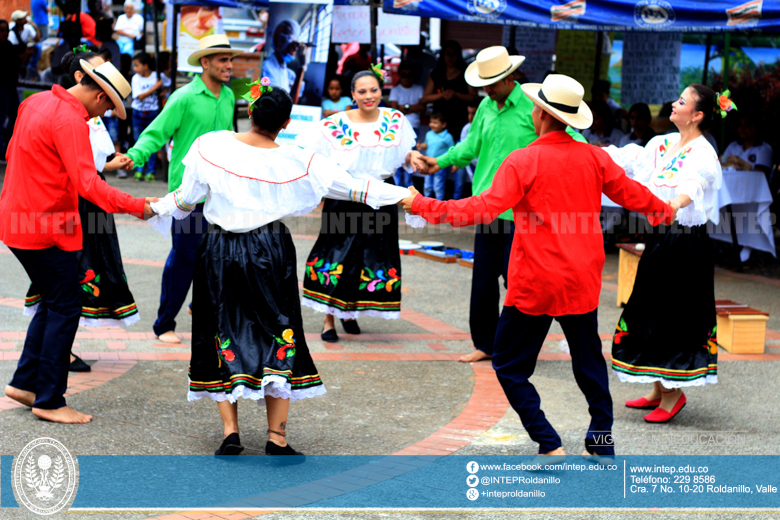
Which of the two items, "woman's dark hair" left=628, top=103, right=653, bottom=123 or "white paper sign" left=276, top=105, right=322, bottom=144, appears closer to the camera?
"woman's dark hair" left=628, top=103, right=653, bottom=123

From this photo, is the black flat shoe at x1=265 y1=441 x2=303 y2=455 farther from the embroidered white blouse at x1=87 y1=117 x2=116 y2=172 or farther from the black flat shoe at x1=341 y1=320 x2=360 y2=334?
the black flat shoe at x1=341 y1=320 x2=360 y2=334

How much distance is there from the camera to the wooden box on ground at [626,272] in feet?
24.2

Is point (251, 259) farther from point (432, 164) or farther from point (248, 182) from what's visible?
point (432, 164)

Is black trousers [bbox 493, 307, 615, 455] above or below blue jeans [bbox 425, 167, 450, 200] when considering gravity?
above

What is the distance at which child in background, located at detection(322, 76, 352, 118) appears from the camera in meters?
11.8

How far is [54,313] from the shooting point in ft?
15.0

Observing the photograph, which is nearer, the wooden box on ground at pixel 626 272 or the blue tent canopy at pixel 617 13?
the wooden box on ground at pixel 626 272

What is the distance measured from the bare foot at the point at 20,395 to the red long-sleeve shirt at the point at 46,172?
79 centimetres

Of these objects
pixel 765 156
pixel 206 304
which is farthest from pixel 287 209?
pixel 765 156

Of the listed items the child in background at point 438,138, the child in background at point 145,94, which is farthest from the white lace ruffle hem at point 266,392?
the child in background at point 145,94

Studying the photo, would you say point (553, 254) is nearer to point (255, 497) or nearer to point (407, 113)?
point (255, 497)

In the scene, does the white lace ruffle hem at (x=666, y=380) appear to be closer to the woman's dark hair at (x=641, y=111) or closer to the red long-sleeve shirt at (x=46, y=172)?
the red long-sleeve shirt at (x=46, y=172)

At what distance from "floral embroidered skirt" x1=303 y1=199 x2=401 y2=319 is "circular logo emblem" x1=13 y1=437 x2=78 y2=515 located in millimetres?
2513

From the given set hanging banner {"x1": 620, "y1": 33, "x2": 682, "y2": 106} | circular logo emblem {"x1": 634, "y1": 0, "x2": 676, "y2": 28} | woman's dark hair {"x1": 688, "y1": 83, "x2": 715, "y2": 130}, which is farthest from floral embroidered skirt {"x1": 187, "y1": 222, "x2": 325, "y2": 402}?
hanging banner {"x1": 620, "y1": 33, "x2": 682, "y2": 106}
